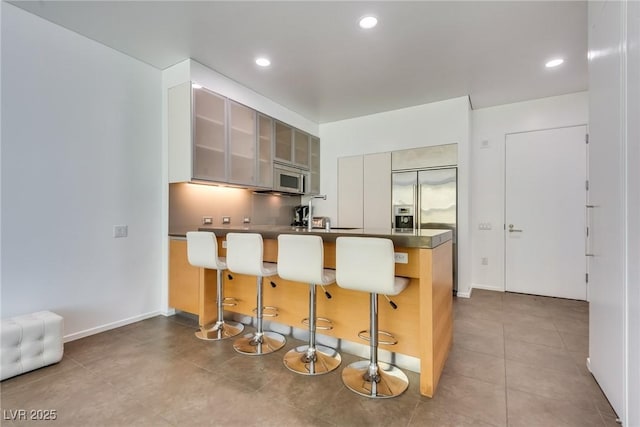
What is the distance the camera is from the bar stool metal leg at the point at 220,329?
8.73 ft

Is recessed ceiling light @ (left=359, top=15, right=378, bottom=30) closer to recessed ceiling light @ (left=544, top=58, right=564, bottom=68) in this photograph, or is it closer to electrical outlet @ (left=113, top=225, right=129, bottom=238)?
recessed ceiling light @ (left=544, top=58, right=564, bottom=68)

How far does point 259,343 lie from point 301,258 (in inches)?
39.3

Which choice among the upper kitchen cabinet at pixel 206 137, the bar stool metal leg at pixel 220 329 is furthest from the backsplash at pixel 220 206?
the bar stool metal leg at pixel 220 329

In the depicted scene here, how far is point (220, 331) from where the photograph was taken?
2.72 metres

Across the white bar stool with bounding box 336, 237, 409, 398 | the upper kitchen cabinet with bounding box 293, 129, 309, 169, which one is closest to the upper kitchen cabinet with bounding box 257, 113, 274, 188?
→ the upper kitchen cabinet with bounding box 293, 129, 309, 169

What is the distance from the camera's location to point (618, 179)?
156 centimetres

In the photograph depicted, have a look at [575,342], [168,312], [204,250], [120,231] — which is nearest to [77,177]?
[120,231]

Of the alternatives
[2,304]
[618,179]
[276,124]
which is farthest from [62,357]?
[618,179]

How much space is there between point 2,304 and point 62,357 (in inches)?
23.6

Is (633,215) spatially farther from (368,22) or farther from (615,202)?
(368,22)

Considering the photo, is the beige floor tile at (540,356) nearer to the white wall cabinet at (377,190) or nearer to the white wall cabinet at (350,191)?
the white wall cabinet at (377,190)

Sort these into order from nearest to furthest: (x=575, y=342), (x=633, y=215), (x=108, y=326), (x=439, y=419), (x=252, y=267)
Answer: (x=633, y=215), (x=439, y=419), (x=252, y=267), (x=575, y=342), (x=108, y=326)

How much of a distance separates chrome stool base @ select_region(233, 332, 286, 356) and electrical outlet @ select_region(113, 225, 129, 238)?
1628 millimetres

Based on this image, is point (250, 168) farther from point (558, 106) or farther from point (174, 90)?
point (558, 106)
